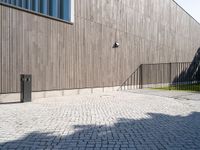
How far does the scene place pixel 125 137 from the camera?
5289 millimetres

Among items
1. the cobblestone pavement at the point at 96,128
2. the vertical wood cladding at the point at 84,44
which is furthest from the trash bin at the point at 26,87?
the cobblestone pavement at the point at 96,128

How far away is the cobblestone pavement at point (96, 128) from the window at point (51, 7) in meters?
4.22

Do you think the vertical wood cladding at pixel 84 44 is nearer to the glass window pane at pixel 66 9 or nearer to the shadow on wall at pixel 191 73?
the glass window pane at pixel 66 9

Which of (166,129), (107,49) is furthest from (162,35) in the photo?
(166,129)

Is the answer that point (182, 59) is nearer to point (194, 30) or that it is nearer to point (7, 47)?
point (194, 30)

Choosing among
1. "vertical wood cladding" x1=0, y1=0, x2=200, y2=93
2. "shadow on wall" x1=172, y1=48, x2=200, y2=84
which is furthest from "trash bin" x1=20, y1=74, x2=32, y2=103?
"shadow on wall" x1=172, y1=48, x2=200, y2=84

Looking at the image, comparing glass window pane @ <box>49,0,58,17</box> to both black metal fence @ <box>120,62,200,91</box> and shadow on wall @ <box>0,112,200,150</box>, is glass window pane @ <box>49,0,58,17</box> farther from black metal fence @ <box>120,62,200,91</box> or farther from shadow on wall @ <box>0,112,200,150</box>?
shadow on wall @ <box>0,112,200,150</box>

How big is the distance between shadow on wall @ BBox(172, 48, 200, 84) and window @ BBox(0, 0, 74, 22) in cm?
1494

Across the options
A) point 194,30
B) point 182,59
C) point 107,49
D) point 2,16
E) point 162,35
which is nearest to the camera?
point 2,16

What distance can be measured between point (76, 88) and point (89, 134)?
7604 millimetres

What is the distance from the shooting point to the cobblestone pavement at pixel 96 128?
4.81 meters

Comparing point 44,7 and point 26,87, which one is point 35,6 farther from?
point 26,87

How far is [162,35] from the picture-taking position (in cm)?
2308

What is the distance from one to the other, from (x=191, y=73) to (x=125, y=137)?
25.7 meters
